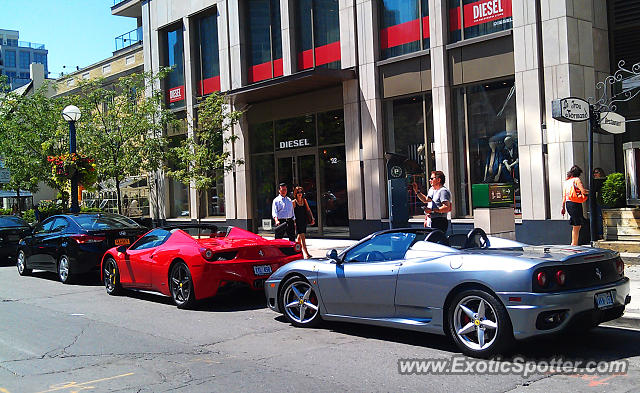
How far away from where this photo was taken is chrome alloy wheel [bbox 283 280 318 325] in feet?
26.0

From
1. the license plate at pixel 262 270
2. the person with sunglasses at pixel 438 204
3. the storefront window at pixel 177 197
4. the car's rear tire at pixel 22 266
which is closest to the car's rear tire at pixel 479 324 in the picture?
the license plate at pixel 262 270

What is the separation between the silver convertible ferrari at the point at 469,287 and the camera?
5742mm

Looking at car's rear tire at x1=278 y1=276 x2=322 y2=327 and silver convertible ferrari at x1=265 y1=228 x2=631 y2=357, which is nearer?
silver convertible ferrari at x1=265 y1=228 x2=631 y2=357

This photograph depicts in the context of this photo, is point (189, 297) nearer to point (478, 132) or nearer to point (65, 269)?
point (65, 269)

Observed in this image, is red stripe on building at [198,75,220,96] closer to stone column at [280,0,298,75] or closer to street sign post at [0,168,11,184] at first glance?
stone column at [280,0,298,75]

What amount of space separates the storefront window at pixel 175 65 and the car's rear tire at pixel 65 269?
38.4 feet

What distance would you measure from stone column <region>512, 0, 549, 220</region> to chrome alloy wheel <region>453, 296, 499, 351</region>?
8.18 metres

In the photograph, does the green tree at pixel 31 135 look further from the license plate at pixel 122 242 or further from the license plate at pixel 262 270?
the license plate at pixel 262 270

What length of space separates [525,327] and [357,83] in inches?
497

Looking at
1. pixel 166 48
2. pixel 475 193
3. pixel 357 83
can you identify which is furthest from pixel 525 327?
pixel 166 48

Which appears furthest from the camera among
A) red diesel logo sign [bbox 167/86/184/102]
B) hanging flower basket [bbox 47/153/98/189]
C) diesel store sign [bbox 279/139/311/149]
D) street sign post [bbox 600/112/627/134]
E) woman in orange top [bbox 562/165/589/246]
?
red diesel logo sign [bbox 167/86/184/102]

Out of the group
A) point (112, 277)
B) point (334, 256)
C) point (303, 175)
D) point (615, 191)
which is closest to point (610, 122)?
point (615, 191)

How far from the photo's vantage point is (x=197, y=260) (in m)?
9.26

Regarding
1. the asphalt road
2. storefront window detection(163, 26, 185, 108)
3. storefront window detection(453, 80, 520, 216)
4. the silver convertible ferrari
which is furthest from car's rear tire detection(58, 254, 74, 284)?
storefront window detection(163, 26, 185, 108)
